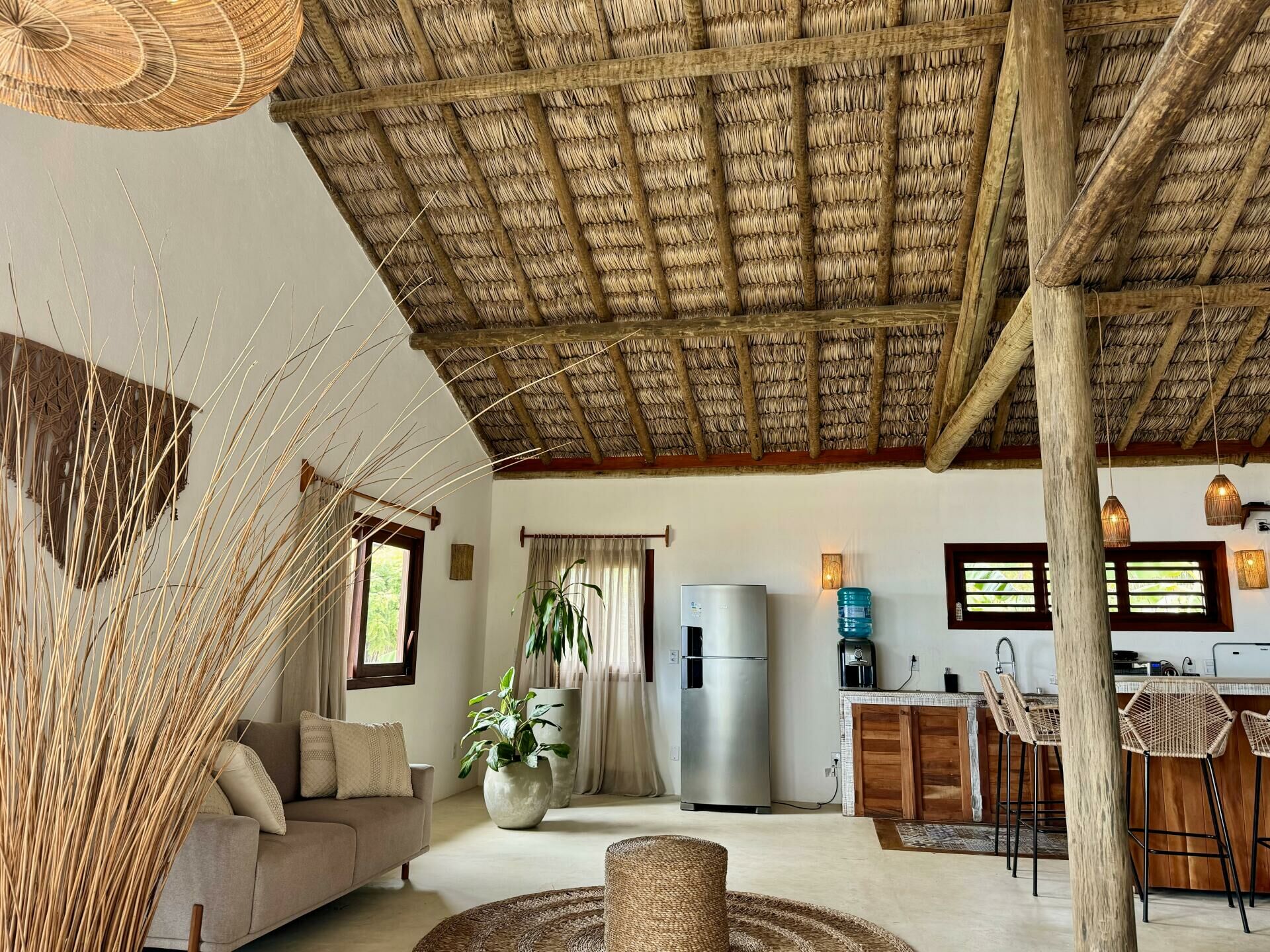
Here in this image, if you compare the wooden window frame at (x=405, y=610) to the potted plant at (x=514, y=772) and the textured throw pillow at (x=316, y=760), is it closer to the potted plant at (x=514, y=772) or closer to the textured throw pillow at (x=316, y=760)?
the potted plant at (x=514, y=772)

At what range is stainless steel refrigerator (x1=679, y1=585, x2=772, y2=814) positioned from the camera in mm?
6375

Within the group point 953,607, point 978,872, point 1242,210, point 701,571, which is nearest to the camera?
point 978,872

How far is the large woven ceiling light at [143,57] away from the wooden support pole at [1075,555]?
9.08 feet

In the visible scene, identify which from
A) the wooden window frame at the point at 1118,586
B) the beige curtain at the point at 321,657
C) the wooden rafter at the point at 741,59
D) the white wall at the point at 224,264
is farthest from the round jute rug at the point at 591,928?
the wooden rafter at the point at 741,59

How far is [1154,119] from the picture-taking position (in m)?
2.44

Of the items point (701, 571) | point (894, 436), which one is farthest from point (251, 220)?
point (894, 436)

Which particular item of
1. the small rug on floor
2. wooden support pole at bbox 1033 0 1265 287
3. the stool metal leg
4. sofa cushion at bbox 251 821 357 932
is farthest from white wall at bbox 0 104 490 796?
the stool metal leg

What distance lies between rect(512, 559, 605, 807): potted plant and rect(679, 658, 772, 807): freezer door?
0.81m

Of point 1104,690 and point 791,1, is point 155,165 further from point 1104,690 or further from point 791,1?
point 1104,690

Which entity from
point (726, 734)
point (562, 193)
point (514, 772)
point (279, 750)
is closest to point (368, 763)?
point (279, 750)

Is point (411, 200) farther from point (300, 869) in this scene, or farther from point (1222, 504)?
point (1222, 504)

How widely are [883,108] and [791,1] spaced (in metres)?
0.85

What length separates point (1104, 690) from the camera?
10.3ft

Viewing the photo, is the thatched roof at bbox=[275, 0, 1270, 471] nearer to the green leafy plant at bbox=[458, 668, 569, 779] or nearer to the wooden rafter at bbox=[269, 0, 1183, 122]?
the wooden rafter at bbox=[269, 0, 1183, 122]
